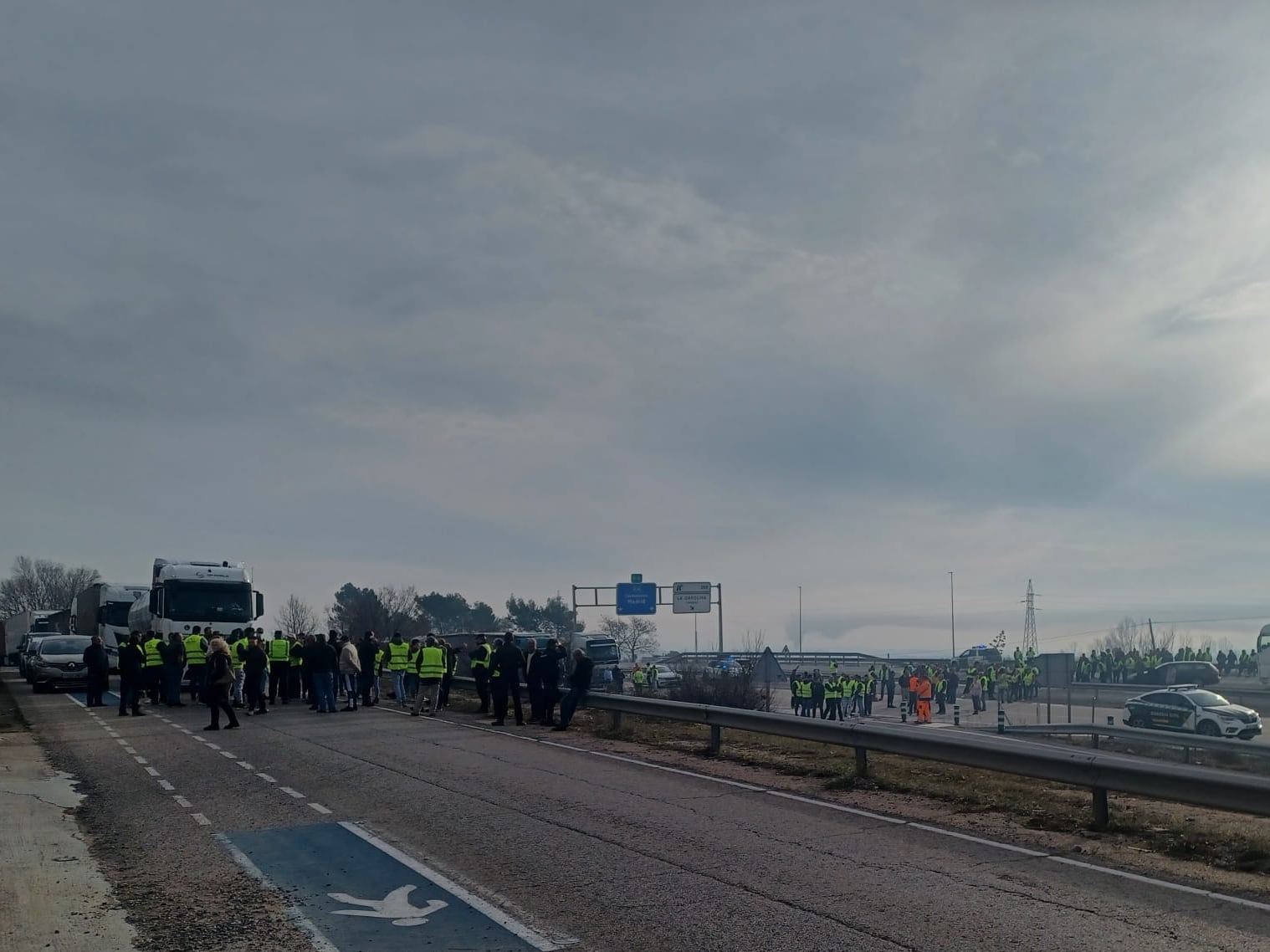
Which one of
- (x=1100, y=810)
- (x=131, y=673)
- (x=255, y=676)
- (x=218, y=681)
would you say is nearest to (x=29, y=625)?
(x=131, y=673)

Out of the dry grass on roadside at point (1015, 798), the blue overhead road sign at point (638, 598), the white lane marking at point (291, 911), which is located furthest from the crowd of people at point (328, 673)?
the blue overhead road sign at point (638, 598)

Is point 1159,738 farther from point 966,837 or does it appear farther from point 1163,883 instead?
point 1163,883

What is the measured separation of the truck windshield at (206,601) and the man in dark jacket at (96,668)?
461 cm

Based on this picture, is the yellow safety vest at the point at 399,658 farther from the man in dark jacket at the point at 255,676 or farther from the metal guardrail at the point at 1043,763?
the metal guardrail at the point at 1043,763

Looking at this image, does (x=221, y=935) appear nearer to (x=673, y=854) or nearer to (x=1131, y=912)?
(x=673, y=854)

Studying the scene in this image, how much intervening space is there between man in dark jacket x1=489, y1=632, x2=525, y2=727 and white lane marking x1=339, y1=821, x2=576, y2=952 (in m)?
10.3

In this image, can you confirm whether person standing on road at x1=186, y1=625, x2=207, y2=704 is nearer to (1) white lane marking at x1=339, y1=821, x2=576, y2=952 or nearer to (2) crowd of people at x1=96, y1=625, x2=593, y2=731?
(2) crowd of people at x1=96, y1=625, x2=593, y2=731

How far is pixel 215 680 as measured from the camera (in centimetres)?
1897

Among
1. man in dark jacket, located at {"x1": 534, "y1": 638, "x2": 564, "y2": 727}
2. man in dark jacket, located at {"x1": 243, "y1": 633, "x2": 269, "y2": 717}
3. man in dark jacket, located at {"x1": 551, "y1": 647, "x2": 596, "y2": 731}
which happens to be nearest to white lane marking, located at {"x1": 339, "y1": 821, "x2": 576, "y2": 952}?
man in dark jacket, located at {"x1": 551, "y1": 647, "x2": 596, "y2": 731}

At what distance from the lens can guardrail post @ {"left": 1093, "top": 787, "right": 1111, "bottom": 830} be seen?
34.1 feet

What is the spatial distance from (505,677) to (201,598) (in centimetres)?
1323

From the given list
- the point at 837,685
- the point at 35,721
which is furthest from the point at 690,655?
the point at 35,721

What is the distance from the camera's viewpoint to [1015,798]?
39.2 ft

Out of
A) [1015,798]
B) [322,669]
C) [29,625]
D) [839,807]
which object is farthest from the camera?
[29,625]
